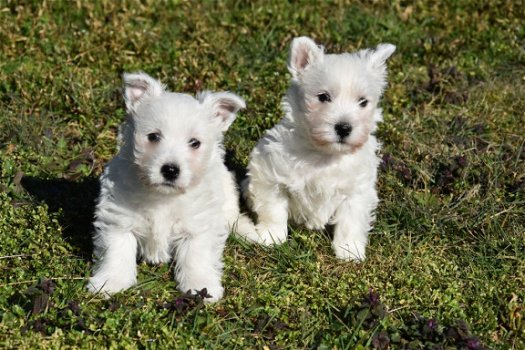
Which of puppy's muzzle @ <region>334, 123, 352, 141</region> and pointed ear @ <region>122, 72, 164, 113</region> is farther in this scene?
puppy's muzzle @ <region>334, 123, 352, 141</region>

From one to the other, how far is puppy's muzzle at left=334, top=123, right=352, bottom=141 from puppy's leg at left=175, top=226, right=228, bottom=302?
1244 mm

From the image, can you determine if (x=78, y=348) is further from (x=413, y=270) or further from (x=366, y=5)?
(x=366, y=5)

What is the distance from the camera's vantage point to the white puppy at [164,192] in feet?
20.1

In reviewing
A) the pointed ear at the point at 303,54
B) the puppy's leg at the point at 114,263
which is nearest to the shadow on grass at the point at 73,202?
the puppy's leg at the point at 114,263

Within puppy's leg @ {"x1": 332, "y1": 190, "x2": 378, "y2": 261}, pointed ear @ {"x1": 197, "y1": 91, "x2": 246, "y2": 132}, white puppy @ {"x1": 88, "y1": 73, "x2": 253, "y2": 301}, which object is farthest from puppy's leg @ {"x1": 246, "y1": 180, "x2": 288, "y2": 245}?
pointed ear @ {"x1": 197, "y1": 91, "x2": 246, "y2": 132}

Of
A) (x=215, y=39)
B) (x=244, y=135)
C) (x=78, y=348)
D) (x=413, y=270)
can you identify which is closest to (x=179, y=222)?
(x=78, y=348)

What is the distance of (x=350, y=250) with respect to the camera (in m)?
7.20

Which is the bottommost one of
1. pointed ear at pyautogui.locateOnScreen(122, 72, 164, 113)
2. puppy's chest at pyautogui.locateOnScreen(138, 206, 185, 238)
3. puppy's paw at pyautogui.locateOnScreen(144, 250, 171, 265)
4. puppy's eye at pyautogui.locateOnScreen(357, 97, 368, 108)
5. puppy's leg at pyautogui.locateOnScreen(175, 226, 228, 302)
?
puppy's paw at pyautogui.locateOnScreen(144, 250, 171, 265)

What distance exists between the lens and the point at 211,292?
6.41 metres

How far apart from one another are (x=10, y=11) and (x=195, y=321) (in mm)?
6112

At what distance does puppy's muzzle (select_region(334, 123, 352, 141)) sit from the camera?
22.4 ft

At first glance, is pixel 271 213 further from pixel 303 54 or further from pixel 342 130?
pixel 303 54

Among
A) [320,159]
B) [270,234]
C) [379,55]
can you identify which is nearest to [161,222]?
[270,234]

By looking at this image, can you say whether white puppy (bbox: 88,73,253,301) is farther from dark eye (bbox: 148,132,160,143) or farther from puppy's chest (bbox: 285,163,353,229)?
puppy's chest (bbox: 285,163,353,229)
